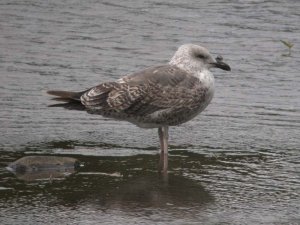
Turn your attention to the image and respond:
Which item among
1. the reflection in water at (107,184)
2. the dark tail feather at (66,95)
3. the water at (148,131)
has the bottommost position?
the reflection in water at (107,184)

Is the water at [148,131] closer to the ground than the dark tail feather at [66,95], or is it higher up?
closer to the ground

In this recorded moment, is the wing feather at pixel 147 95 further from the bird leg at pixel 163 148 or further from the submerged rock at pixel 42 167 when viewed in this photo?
the submerged rock at pixel 42 167

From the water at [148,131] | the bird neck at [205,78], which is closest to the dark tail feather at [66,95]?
the water at [148,131]

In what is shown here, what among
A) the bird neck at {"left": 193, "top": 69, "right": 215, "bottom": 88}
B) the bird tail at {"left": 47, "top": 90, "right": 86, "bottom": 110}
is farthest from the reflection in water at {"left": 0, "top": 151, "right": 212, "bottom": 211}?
the bird neck at {"left": 193, "top": 69, "right": 215, "bottom": 88}

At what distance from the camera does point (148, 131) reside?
1037 centimetres

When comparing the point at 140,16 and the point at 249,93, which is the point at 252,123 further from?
the point at 140,16

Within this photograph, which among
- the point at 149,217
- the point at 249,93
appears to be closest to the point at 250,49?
the point at 249,93

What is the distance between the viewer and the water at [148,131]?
7742 millimetres

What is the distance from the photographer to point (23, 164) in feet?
28.3

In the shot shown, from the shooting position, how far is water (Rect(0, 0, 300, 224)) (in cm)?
774

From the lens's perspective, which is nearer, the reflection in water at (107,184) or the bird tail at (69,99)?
the reflection in water at (107,184)

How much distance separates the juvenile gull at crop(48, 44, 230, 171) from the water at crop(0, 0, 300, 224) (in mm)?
344

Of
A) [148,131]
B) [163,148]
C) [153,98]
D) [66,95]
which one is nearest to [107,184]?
[163,148]

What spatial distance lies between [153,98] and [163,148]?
470 millimetres
